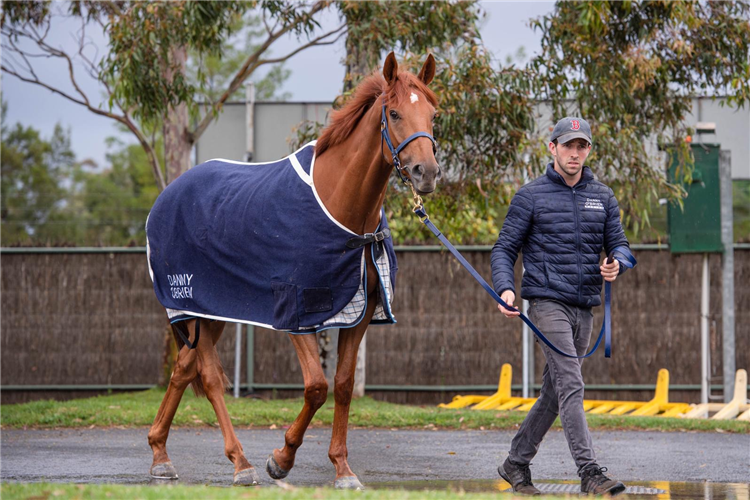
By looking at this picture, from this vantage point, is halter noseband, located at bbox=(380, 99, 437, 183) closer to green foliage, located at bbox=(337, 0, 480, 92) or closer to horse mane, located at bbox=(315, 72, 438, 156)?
A: horse mane, located at bbox=(315, 72, 438, 156)

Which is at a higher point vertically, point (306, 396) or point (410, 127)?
point (410, 127)

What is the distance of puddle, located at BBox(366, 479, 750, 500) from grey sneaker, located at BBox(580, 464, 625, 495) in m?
0.19

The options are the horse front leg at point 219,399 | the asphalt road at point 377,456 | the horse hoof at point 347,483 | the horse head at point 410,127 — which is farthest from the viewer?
the asphalt road at point 377,456

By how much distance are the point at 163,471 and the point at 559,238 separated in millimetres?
3193

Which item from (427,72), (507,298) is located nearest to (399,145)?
(427,72)

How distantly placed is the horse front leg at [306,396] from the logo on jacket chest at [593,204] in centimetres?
194

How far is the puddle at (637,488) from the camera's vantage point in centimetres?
591

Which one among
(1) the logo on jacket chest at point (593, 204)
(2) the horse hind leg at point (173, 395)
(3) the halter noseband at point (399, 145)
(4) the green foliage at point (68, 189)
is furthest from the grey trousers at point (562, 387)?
(4) the green foliage at point (68, 189)

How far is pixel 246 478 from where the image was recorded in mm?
6164

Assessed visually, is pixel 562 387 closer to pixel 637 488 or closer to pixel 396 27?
pixel 637 488

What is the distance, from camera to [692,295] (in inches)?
529

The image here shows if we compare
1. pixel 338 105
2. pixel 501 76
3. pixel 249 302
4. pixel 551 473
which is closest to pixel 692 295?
pixel 501 76

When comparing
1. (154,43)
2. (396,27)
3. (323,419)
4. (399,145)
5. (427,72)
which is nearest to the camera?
(399,145)

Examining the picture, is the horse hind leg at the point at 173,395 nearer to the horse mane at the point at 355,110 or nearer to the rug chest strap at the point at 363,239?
the rug chest strap at the point at 363,239
